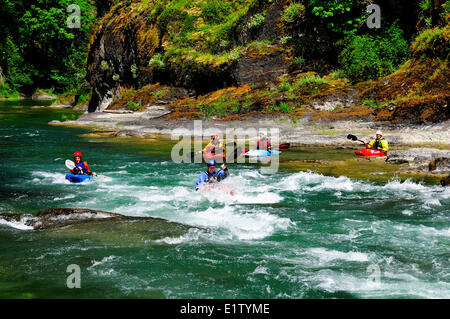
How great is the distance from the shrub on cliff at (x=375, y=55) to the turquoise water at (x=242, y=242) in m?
13.0

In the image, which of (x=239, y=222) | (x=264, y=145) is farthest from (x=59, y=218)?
(x=264, y=145)

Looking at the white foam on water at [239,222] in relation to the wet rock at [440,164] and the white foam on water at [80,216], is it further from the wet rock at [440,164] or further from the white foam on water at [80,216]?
the wet rock at [440,164]

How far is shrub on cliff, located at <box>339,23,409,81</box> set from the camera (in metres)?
24.4

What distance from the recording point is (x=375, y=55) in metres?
24.5

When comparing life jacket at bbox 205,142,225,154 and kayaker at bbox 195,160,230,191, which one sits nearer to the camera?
kayaker at bbox 195,160,230,191

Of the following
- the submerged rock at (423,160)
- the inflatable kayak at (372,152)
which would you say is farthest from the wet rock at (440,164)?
the inflatable kayak at (372,152)

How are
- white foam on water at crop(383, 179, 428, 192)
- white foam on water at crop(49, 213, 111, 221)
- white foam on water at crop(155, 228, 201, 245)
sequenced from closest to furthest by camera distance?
white foam on water at crop(155, 228, 201, 245) < white foam on water at crop(49, 213, 111, 221) < white foam on water at crop(383, 179, 428, 192)

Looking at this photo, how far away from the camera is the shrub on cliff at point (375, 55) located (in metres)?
24.4

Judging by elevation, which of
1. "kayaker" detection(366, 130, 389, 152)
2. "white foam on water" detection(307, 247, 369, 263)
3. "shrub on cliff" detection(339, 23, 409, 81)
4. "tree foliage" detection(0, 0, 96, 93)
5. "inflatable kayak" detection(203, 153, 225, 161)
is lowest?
"white foam on water" detection(307, 247, 369, 263)

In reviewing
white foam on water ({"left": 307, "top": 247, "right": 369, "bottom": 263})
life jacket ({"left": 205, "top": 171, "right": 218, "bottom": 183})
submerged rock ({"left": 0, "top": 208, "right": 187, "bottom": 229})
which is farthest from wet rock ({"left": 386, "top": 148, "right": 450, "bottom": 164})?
submerged rock ({"left": 0, "top": 208, "right": 187, "bottom": 229})

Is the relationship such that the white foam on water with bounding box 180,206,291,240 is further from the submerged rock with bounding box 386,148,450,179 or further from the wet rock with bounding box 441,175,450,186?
the submerged rock with bounding box 386,148,450,179

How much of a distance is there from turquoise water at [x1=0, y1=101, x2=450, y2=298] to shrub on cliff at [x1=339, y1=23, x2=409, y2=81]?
13.0 meters

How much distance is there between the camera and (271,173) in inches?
586
